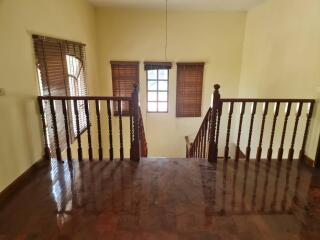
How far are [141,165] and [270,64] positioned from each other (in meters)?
3.14

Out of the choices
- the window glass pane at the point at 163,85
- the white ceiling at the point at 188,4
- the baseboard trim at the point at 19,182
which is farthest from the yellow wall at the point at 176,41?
the baseboard trim at the point at 19,182

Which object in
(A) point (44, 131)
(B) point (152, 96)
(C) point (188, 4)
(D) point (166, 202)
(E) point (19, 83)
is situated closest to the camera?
(D) point (166, 202)

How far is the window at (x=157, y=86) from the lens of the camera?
575cm

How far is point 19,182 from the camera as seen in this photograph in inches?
96.2

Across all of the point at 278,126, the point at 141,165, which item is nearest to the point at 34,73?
the point at 141,165

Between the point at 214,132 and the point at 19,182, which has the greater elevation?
the point at 214,132

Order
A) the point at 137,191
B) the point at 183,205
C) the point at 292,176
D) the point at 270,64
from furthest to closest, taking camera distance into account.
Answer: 1. the point at 270,64
2. the point at 292,176
3. the point at 137,191
4. the point at 183,205

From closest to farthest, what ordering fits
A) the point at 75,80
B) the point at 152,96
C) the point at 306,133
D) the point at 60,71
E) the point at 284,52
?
the point at 306,133
the point at 60,71
the point at 284,52
the point at 75,80
the point at 152,96

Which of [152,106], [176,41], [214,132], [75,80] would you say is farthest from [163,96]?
[214,132]

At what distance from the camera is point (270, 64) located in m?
4.31

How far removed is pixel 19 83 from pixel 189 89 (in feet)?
13.8

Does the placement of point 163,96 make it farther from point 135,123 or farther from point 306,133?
point 306,133

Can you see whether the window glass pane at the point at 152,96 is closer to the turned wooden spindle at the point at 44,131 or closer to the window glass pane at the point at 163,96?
the window glass pane at the point at 163,96

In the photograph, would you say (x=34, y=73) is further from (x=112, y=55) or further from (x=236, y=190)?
(x=112, y=55)
